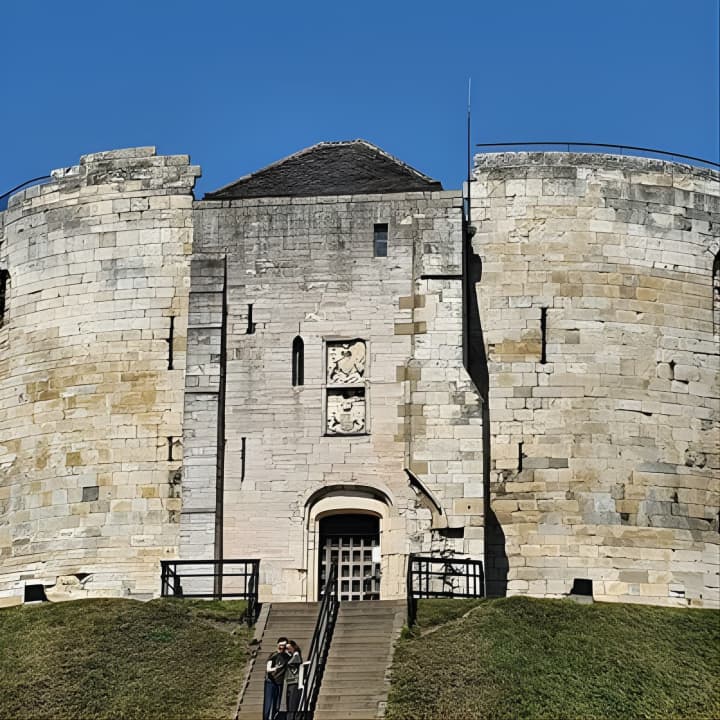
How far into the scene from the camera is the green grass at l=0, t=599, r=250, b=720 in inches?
978

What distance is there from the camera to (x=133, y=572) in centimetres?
3186

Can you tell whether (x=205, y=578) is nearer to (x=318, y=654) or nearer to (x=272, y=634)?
(x=272, y=634)

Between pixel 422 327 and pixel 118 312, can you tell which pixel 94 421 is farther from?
pixel 422 327

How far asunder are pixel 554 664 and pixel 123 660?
20.9ft

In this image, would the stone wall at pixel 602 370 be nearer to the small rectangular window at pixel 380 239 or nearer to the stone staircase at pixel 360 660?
the small rectangular window at pixel 380 239

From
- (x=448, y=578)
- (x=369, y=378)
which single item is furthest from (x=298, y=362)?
(x=448, y=578)

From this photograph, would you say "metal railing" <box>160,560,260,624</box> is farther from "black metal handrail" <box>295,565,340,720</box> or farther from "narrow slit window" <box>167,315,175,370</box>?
"narrow slit window" <box>167,315,175,370</box>

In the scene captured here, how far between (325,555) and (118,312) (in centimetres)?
622

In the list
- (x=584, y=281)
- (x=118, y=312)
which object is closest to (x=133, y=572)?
(x=118, y=312)

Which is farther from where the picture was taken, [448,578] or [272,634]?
[448,578]

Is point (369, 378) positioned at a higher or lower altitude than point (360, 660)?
higher

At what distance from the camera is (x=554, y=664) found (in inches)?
1025

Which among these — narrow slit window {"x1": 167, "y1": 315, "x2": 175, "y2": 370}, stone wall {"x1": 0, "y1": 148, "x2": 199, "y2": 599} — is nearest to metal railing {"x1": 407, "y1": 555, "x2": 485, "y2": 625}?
stone wall {"x1": 0, "y1": 148, "x2": 199, "y2": 599}

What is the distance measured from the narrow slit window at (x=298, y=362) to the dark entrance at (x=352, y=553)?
2541 mm
